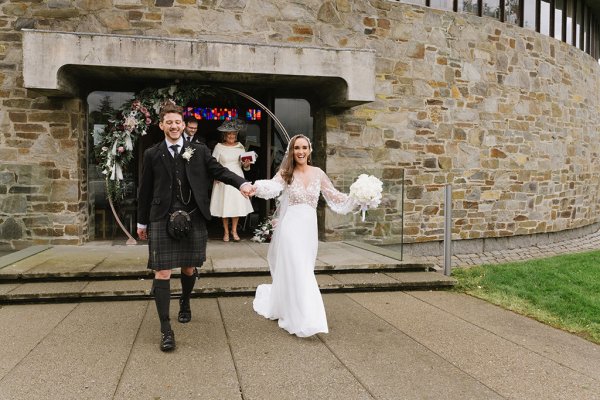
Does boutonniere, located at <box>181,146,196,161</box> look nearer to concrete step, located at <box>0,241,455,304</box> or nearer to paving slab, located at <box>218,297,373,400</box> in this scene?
paving slab, located at <box>218,297,373,400</box>

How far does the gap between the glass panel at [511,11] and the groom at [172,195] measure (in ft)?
33.1

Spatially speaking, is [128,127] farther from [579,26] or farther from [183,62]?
[579,26]

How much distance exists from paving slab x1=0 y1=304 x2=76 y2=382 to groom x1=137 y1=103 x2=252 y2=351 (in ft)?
3.85

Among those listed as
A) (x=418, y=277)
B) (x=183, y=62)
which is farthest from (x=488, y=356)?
(x=183, y=62)

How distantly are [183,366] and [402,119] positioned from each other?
7.77 m

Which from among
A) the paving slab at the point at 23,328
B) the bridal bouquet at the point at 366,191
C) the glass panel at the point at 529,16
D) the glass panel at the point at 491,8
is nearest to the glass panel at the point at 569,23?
the glass panel at the point at 529,16

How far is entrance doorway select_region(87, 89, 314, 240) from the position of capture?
955cm

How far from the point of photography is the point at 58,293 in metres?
5.82

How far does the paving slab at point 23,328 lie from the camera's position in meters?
4.09

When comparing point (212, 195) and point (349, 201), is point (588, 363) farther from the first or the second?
point (212, 195)

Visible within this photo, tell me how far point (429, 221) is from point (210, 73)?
5560 millimetres

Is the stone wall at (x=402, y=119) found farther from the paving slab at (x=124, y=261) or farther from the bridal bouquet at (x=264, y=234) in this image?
the paving slab at (x=124, y=261)

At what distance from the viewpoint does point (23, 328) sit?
487 centimetres

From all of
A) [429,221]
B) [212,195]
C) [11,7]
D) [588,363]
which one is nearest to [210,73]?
[212,195]
